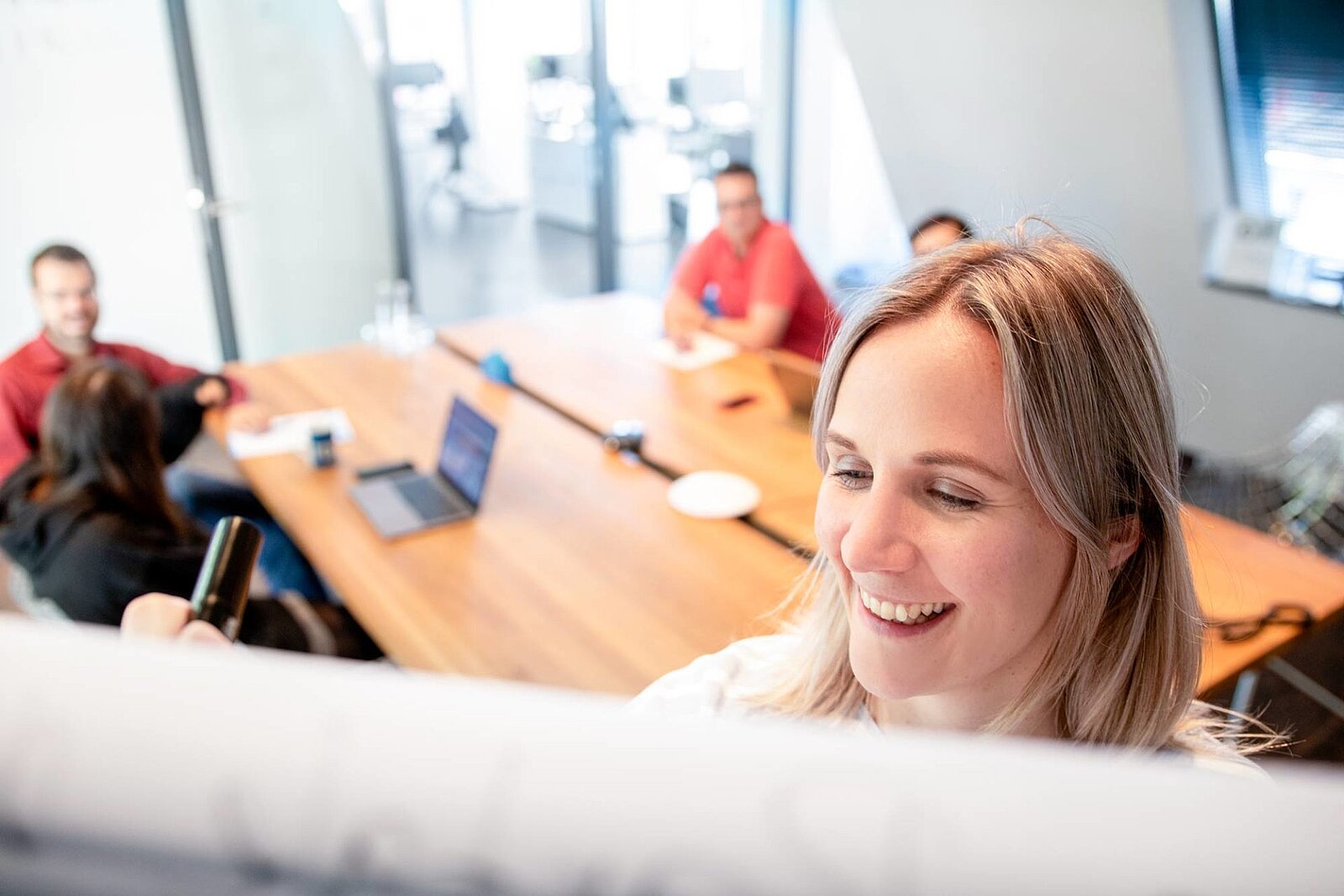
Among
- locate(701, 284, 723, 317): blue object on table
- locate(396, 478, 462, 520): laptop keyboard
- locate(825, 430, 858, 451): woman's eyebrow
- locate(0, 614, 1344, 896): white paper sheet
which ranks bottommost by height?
locate(396, 478, 462, 520): laptop keyboard

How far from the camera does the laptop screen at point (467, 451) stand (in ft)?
8.01

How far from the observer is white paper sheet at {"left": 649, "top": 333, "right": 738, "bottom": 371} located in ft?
11.5

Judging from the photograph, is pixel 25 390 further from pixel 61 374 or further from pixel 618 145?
pixel 618 145

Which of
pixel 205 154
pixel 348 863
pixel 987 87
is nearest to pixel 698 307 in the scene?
pixel 987 87

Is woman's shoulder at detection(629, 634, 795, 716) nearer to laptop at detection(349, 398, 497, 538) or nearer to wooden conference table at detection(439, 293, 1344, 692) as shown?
wooden conference table at detection(439, 293, 1344, 692)

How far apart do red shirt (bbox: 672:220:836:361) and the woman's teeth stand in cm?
271

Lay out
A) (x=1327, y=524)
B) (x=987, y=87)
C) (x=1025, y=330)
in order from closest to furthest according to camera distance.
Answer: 1. (x=1025, y=330)
2. (x=1327, y=524)
3. (x=987, y=87)

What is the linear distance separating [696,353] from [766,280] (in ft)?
1.26

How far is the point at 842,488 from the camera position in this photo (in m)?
1.02

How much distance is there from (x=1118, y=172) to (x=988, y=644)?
11.4ft

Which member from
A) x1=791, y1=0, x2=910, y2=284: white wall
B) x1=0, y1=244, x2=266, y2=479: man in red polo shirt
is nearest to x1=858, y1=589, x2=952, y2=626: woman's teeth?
x1=0, y1=244, x2=266, y2=479: man in red polo shirt

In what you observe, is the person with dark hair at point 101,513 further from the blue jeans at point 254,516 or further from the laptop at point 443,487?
the blue jeans at point 254,516

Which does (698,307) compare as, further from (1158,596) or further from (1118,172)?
(1158,596)

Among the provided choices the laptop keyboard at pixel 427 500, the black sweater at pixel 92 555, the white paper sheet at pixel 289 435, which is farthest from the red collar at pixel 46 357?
the laptop keyboard at pixel 427 500
